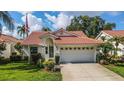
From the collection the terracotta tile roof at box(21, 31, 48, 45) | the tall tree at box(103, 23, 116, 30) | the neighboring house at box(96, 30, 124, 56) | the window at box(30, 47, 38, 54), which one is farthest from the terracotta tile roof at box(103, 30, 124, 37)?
the window at box(30, 47, 38, 54)

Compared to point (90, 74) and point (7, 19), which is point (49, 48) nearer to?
point (7, 19)

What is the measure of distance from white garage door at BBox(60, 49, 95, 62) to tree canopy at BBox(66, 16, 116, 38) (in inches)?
75.6

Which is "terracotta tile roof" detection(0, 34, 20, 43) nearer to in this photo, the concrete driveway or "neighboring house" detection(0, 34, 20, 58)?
"neighboring house" detection(0, 34, 20, 58)

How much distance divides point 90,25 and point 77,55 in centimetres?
357

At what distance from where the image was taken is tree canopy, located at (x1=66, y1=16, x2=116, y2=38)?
29.6 m

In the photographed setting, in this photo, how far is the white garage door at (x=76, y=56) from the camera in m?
31.3

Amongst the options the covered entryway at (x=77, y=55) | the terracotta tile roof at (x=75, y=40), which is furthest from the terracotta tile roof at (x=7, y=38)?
the covered entryway at (x=77, y=55)

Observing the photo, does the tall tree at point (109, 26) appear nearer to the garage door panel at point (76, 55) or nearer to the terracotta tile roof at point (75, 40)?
the terracotta tile roof at point (75, 40)

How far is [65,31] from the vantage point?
3331cm

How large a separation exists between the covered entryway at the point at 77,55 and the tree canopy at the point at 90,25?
5.66 ft

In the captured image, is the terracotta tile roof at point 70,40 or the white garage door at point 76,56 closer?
the white garage door at point 76,56

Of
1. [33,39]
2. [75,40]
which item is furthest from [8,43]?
[75,40]
